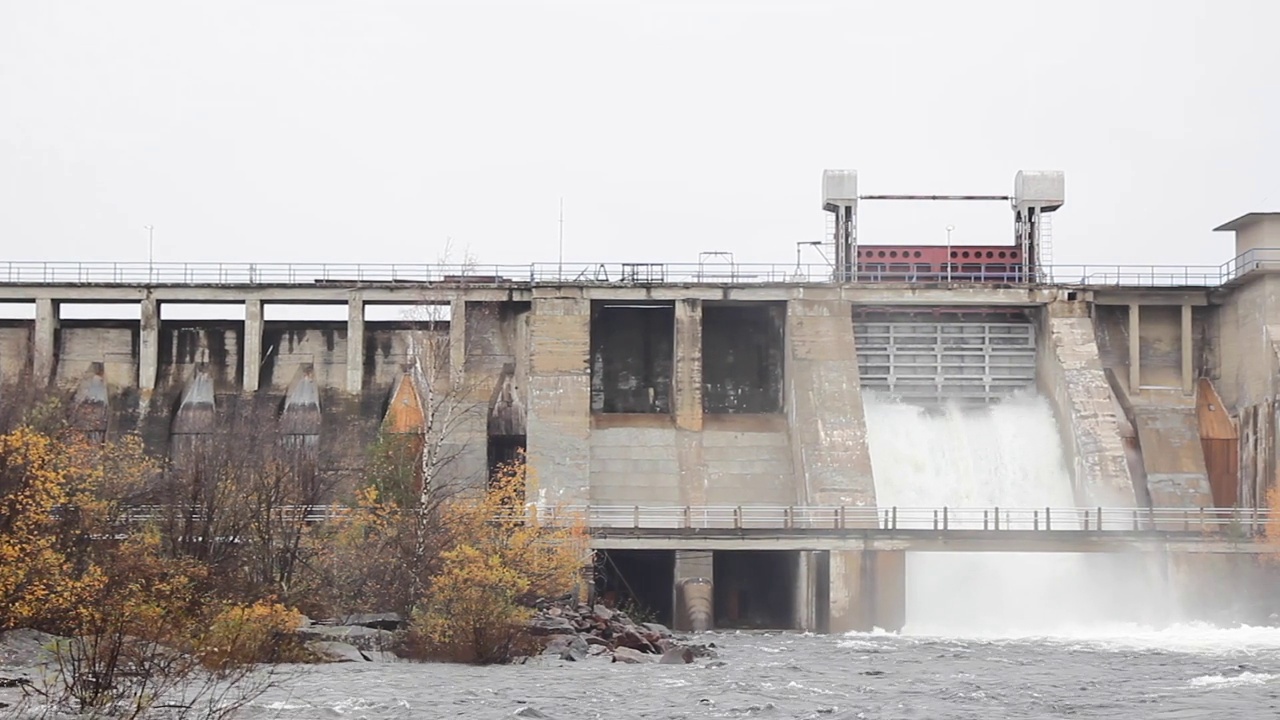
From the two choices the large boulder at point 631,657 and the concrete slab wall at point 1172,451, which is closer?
the large boulder at point 631,657

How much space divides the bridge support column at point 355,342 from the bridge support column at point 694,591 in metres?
18.0

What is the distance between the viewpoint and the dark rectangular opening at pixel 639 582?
4825 centimetres

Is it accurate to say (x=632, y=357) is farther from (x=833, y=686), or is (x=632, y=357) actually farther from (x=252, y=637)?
(x=252, y=637)

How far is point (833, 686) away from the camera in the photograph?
1250 inches

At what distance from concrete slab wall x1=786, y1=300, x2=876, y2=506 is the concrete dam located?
8 centimetres

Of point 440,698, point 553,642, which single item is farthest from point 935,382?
point 440,698

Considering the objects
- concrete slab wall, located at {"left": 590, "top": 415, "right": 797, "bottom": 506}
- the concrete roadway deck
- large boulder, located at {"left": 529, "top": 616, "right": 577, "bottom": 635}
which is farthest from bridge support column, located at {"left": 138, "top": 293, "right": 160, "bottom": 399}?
large boulder, located at {"left": 529, "top": 616, "right": 577, "bottom": 635}

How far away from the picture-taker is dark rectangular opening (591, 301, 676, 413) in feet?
199

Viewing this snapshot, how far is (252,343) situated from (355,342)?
3.59 meters

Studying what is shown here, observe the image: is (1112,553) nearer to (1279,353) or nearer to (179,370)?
(1279,353)

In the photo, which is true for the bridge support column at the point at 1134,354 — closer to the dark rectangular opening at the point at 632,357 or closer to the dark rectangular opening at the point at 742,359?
the dark rectangular opening at the point at 742,359

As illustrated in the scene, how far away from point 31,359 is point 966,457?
32337mm

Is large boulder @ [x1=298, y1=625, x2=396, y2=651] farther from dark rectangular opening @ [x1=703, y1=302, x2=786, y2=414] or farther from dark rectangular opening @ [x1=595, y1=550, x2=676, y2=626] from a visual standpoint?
dark rectangular opening @ [x1=703, y1=302, x2=786, y2=414]

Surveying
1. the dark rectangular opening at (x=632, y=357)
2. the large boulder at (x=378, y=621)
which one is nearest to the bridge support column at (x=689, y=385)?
the dark rectangular opening at (x=632, y=357)
